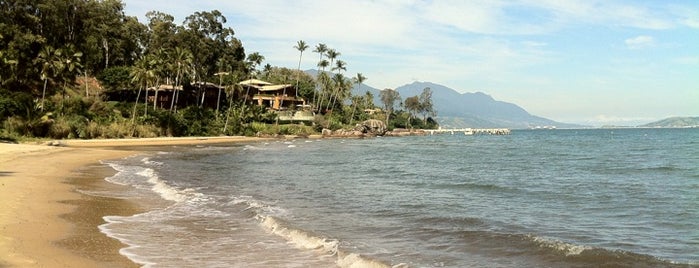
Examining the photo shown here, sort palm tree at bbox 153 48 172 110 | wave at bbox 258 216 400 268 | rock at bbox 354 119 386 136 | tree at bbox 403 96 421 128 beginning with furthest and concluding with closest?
tree at bbox 403 96 421 128
rock at bbox 354 119 386 136
palm tree at bbox 153 48 172 110
wave at bbox 258 216 400 268

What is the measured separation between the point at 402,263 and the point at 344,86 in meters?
116

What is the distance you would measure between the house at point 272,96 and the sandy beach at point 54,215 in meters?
74.8

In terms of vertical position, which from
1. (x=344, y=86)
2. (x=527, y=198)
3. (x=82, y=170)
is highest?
(x=344, y=86)

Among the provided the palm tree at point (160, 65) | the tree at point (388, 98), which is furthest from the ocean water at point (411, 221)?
the tree at point (388, 98)

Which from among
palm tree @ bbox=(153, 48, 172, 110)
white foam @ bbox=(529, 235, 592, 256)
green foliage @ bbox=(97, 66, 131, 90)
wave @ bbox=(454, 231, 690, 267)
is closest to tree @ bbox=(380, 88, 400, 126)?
green foliage @ bbox=(97, 66, 131, 90)

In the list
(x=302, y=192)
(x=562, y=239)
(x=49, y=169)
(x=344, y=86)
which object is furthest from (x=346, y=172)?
(x=344, y=86)

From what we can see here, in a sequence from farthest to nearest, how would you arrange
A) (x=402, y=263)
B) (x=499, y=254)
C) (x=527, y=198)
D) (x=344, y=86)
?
(x=344, y=86)
(x=527, y=198)
(x=499, y=254)
(x=402, y=263)

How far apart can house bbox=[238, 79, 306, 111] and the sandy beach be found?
74838 mm

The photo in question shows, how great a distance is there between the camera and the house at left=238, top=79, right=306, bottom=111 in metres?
104

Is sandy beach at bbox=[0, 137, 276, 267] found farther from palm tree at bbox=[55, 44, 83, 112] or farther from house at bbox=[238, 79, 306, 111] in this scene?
house at bbox=[238, 79, 306, 111]

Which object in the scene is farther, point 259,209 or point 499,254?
point 259,209

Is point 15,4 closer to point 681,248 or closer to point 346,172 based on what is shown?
point 346,172

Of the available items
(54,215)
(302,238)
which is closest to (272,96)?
(54,215)

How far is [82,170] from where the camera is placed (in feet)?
90.1
